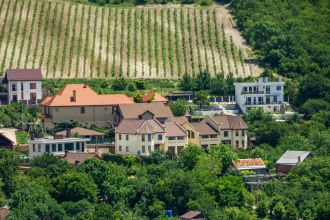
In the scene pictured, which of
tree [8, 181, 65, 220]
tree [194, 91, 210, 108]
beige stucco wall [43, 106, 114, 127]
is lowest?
tree [8, 181, 65, 220]

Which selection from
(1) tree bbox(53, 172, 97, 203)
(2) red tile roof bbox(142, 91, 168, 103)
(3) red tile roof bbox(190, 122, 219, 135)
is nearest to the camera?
(1) tree bbox(53, 172, 97, 203)

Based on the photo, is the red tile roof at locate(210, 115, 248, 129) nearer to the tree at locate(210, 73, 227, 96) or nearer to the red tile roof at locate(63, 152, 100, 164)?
the tree at locate(210, 73, 227, 96)

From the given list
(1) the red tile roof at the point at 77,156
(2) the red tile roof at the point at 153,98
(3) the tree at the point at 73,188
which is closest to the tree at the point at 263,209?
(3) the tree at the point at 73,188

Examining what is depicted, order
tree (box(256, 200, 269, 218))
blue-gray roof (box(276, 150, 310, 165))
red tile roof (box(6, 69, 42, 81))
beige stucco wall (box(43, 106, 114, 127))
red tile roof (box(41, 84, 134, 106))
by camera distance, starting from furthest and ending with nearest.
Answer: red tile roof (box(6, 69, 42, 81))
red tile roof (box(41, 84, 134, 106))
beige stucco wall (box(43, 106, 114, 127))
blue-gray roof (box(276, 150, 310, 165))
tree (box(256, 200, 269, 218))

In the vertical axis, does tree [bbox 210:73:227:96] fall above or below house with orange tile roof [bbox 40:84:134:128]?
above

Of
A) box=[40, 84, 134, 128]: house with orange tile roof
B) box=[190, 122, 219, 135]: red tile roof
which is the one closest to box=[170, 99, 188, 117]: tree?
box=[40, 84, 134, 128]: house with orange tile roof

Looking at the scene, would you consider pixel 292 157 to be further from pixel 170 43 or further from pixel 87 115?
pixel 170 43

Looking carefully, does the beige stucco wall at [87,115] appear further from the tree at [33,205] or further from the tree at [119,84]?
the tree at [33,205]

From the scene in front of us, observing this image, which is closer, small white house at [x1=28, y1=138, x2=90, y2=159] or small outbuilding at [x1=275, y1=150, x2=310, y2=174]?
small white house at [x1=28, y1=138, x2=90, y2=159]
